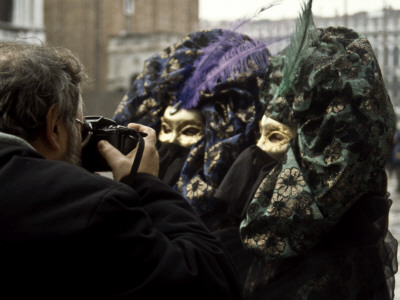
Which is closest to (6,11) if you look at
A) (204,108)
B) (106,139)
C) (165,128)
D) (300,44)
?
(165,128)

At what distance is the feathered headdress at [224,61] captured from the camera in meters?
3.14

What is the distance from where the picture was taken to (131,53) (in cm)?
3080

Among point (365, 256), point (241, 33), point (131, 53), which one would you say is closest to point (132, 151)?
point (365, 256)

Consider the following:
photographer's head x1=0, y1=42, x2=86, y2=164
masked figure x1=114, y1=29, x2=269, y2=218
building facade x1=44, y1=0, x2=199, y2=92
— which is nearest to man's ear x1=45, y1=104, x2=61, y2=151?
photographer's head x1=0, y1=42, x2=86, y2=164

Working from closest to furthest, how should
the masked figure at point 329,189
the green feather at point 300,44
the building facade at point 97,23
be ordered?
the masked figure at point 329,189 < the green feather at point 300,44 < the building facade at point 97,23

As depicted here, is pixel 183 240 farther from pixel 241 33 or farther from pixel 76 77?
pixel 241 33

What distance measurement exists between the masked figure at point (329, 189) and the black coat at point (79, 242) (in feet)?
2.81

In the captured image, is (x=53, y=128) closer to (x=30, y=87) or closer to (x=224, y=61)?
(x=30, y=87)

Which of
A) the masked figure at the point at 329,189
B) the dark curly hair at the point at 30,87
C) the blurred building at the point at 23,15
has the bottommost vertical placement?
the masked figure at the point at 329,189

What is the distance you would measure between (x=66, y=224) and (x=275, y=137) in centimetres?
142

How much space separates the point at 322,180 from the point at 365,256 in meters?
0.33

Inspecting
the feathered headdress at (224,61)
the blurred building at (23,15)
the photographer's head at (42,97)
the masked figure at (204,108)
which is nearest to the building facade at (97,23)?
the blurred building at (23,15)

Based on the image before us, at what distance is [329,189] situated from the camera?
7.80ft

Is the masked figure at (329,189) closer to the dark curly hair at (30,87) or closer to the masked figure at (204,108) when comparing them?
the masked figure at (204,108)
